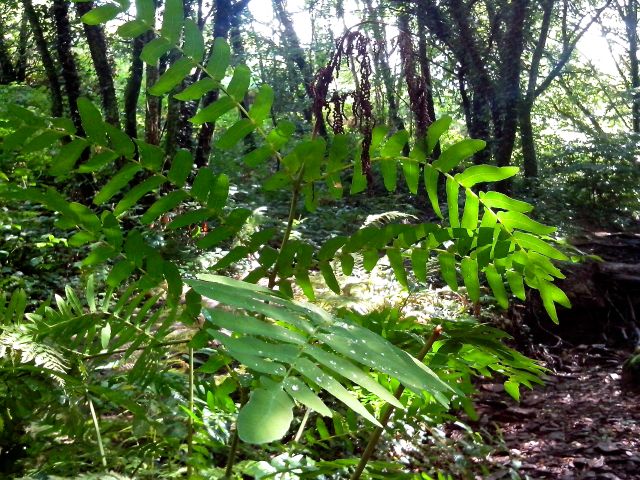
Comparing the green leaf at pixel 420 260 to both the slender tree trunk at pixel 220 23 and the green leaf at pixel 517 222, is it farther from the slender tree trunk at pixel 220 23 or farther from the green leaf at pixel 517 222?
the slender tree trunk at pixel 220 23

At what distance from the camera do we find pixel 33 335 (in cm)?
135

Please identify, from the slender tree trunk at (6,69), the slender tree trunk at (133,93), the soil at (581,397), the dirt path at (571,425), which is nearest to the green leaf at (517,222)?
the soil at (581,397)

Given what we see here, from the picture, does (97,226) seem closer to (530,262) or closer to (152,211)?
(152,211)

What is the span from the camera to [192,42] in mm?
1090

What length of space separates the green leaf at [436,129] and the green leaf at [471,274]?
0.78ft

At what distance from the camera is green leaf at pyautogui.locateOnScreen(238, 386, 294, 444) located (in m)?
0.40

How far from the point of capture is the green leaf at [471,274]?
3.88ft

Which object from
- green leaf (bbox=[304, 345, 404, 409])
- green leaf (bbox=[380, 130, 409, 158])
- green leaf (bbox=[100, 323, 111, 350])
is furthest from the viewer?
green leaf (bbox=[100, 323, 111, 350])

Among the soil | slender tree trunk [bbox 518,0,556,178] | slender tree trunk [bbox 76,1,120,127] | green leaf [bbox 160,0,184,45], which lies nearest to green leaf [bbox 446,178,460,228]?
green leaf [bbox 160,0,184,45]

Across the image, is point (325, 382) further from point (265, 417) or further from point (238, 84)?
point (238, 84)

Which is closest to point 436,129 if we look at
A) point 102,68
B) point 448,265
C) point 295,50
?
point 448,265

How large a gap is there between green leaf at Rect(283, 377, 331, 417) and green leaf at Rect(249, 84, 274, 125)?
2.38 feet

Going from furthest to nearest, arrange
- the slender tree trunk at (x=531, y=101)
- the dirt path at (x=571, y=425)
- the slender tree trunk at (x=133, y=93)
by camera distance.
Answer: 1. the slender tree trunk at (x=531, y=101)
2. the slender tree trunk at (x=133, y=93)
3. the dirt path at (x=571, y=425)

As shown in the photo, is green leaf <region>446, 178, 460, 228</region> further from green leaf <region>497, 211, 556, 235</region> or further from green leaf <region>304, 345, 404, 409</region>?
green leaf <region>304, 345, 404, 409</region>
